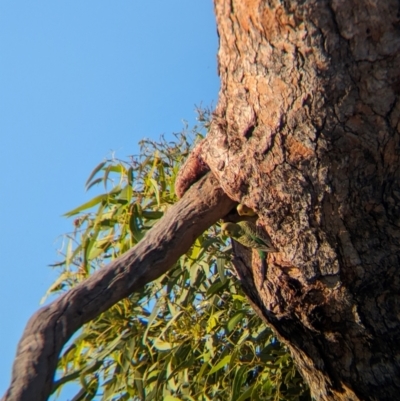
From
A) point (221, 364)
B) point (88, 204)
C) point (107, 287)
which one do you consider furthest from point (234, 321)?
point (107, 287)

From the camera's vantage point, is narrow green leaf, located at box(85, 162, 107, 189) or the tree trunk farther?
narrow green leaf, located at box(85, 162, 107, 189)

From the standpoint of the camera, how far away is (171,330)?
5.44ft

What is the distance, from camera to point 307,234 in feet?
3.71

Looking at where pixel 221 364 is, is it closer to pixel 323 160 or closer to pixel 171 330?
pixel 171 330

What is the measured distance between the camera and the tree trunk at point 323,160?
1.03 m

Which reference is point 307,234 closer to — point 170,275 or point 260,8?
point 260,8

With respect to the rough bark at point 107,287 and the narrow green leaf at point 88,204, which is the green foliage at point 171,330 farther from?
the rough bark at point 107,287

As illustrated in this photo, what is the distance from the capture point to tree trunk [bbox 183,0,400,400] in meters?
1.03

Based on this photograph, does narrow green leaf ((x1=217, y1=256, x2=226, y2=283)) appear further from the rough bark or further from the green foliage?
the rough bark

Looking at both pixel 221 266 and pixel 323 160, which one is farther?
pixel 221 266

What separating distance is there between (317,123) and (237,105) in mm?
131

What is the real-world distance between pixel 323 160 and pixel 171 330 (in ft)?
2.36

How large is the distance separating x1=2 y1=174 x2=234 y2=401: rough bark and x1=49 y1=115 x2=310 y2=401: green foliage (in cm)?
37

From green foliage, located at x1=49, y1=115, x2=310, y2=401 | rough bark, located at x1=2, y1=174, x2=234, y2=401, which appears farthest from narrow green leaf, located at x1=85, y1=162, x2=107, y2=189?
rough bark, located at x1=2, y1=174, x2=234, y2=401
